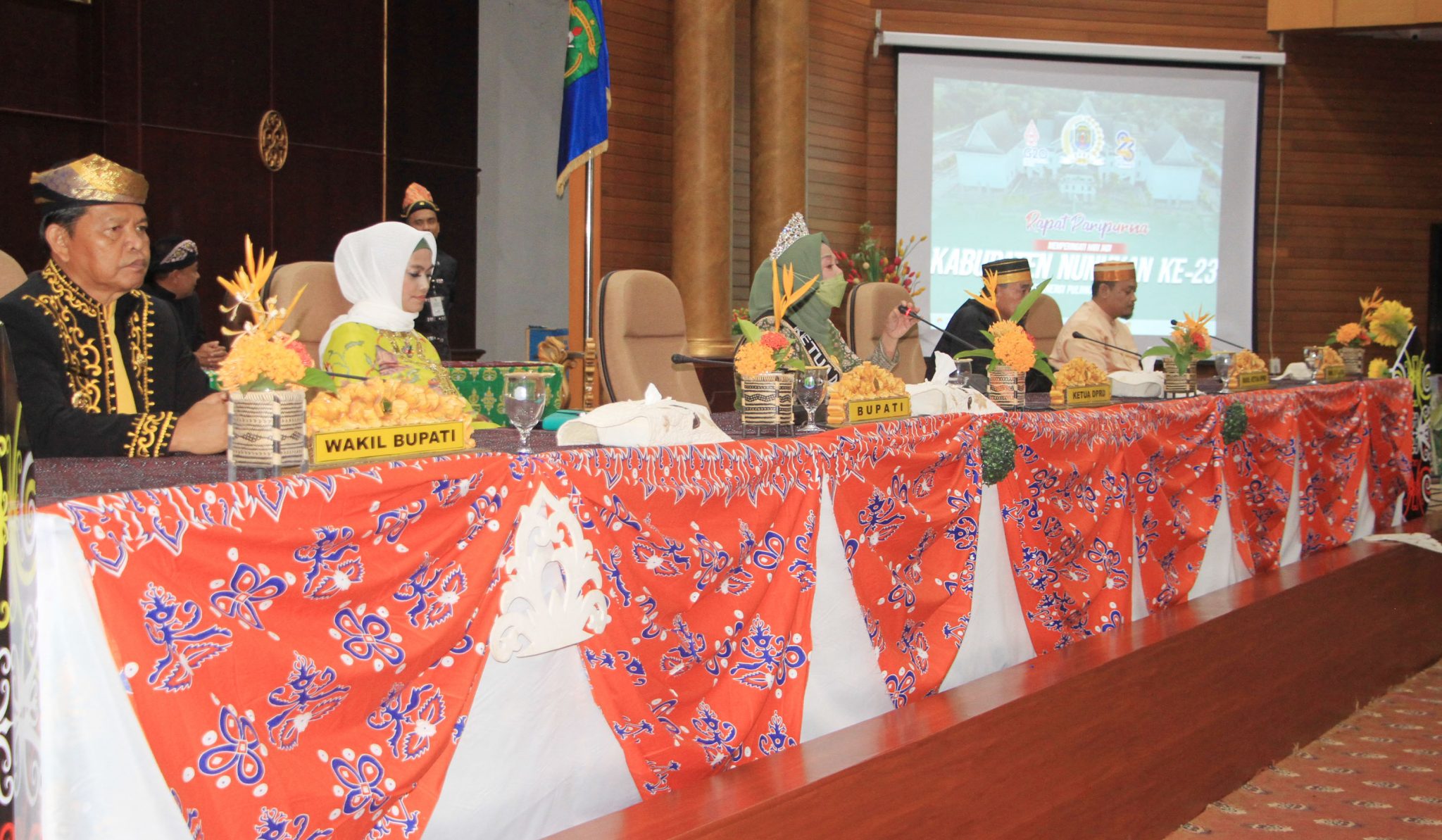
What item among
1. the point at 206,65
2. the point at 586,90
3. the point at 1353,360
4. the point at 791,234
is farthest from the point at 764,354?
the point at 206,65

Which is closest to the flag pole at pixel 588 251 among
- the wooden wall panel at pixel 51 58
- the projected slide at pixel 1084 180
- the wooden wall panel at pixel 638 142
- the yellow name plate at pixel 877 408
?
the wooden wall panel at pixel 638 142

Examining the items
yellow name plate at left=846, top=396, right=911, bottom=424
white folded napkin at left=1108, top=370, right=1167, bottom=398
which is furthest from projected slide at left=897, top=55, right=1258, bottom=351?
yellow name plate at left=846, top=396, right=911, bottom=424

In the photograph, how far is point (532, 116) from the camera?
724 cm

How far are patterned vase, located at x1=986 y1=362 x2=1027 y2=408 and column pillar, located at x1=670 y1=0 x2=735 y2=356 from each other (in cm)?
297

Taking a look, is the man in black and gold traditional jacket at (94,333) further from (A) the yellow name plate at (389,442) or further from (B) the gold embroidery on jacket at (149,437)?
(A) the yellow name plate at (389,442)

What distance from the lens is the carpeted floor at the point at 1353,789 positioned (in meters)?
2.36

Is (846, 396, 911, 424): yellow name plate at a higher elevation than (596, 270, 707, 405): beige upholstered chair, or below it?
below

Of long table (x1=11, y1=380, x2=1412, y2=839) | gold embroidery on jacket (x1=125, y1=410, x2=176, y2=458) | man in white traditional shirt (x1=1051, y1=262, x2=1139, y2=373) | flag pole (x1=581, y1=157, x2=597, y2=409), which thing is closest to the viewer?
long table (x1=11, y1=380, x2=1412, y2=839)

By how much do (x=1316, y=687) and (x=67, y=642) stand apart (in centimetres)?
285

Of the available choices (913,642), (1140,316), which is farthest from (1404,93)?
(913,642)

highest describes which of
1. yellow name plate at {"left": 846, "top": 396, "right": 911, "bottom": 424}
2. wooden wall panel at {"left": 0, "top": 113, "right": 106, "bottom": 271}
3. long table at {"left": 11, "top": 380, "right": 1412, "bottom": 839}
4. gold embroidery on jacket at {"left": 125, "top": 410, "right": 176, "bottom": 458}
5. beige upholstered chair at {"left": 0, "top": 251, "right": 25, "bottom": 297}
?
wooden wall panel at {"left": 0, "top": 113, "right": 106, "bottom": 271}

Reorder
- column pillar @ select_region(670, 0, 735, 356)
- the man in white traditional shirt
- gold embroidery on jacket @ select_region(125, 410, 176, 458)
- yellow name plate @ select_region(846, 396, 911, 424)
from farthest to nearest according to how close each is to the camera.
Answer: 1. column pillar @ select_region(670, 0, 735, 356)
2. the man in white traditional shirt
3. yellow name plate @ select_region(846, 396, 911, 424)
4. gold embroidery on jacket @ select_region(125, 410, 176, 458)

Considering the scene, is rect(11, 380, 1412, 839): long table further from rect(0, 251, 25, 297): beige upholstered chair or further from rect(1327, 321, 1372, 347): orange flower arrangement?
rect(1327, 321, 1372, 347): orange flower arrangement

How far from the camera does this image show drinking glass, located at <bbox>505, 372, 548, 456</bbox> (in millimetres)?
1562
